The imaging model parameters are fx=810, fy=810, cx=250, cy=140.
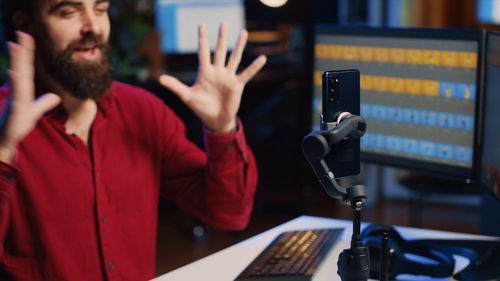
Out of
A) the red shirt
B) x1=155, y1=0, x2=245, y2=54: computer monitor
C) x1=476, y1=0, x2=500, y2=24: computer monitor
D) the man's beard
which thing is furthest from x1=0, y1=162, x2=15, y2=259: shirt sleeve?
x1=476, y1=0, x2=500, y2=24: computer monitor

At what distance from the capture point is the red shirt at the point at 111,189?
195cm

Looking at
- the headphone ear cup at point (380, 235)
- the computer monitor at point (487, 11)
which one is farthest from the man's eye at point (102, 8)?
the computer monitor at point (487, 11)

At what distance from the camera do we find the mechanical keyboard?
1760 mm

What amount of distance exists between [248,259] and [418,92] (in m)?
0.62

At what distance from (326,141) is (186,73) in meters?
4.38

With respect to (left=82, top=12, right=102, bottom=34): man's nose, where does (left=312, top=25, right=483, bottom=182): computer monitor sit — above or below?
below

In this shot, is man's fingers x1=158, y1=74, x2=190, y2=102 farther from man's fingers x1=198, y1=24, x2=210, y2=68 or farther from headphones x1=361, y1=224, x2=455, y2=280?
headphones x1=361, y1=224, x2=455, y2=280

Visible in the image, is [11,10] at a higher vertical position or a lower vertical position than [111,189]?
higher

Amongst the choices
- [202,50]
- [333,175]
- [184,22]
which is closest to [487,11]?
[184,22]

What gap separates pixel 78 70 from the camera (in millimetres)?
2004

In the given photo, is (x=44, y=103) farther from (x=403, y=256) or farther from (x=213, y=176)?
(x=403, y=256)

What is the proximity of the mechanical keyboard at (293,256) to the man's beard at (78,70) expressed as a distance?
0.59m

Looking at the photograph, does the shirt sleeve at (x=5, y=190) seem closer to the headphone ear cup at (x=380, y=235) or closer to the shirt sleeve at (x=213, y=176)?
the shirt sleeve at (x=213, y=176)

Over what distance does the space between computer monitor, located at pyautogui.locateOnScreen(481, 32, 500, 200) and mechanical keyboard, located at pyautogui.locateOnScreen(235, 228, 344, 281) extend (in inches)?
15.8
